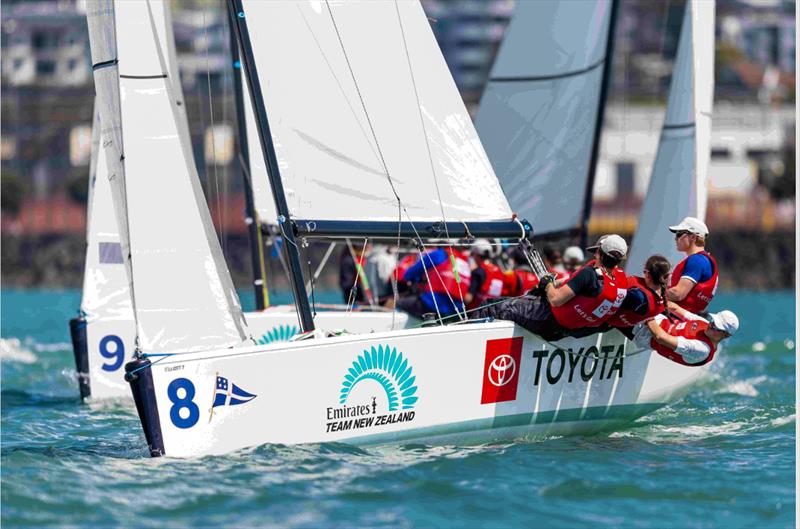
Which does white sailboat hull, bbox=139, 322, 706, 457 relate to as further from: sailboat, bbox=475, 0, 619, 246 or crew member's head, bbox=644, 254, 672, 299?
sailboat, bbox=475, 0, 619, 246

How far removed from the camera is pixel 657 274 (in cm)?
788

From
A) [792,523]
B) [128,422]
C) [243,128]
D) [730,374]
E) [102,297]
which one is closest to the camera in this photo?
[792,523]

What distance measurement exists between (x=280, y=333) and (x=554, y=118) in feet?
11.2

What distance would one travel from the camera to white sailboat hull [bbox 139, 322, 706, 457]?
22.1ft

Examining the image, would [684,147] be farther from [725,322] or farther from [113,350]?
[113,350]

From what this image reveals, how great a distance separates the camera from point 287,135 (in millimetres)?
7766

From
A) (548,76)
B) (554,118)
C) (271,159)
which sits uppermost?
(548,76)

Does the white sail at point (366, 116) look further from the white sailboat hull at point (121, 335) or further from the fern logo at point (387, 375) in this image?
the white sailboat hull at point (121, 335)

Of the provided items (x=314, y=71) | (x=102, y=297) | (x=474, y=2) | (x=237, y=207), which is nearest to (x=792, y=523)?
(x=314, y=71)

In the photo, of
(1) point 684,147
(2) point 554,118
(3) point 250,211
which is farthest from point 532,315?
(2) point 554,118

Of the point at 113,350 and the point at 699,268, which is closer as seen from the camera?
the point at 699,268

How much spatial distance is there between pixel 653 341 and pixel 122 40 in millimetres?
3488

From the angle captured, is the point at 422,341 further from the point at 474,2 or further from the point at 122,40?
the point at 474,2

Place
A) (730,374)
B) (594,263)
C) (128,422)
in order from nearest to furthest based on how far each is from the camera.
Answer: (594,263) < (128,422) < (730,374)
